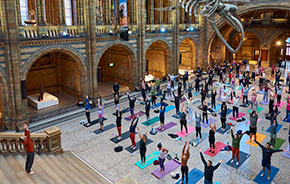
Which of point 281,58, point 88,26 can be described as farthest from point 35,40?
point 281,58

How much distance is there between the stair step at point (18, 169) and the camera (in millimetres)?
8827

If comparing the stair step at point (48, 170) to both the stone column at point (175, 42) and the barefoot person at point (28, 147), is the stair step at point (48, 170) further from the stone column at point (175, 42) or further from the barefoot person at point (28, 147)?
the stone column at point (175, 42)

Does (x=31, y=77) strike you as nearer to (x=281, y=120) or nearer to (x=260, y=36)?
(x=281, y=120)

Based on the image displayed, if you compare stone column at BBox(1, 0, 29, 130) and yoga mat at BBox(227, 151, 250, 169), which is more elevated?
stone column at BBox(1, 0, 29, 130)

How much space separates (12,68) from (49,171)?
26.1 ft

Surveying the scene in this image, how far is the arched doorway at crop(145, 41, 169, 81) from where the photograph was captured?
89.1 feet

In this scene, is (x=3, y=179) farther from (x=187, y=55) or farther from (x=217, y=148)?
(x=187, y=55)

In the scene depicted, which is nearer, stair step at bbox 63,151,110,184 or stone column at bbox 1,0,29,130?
stair step at bbox 63,151,110,184

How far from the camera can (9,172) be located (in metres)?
9.08

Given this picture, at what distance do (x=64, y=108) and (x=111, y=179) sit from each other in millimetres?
9273

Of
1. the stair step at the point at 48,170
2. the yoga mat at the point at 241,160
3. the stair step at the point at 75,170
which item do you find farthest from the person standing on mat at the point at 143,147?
the yoga mat at the point at 241,160

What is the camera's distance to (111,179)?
10.8 meters

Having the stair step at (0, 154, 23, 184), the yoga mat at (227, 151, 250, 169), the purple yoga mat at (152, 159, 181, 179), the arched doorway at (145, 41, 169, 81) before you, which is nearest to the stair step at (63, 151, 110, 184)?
the purple yoga mat at (152, 159, 181, 179)

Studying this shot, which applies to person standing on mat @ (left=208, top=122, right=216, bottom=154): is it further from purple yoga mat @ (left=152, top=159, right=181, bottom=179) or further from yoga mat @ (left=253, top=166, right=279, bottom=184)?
yoga mat @ (left=253, top=166, right=279, bottom=184)
